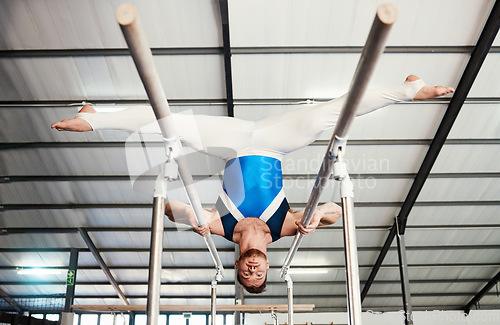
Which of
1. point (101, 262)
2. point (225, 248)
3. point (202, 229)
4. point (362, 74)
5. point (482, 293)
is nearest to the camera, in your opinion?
point (362, 74)

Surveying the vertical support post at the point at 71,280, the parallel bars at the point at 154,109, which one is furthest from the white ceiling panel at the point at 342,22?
the vertical support post at the point at 71,280

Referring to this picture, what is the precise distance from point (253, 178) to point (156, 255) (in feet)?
6.07

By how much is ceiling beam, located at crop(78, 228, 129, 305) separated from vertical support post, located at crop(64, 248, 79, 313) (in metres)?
0.52

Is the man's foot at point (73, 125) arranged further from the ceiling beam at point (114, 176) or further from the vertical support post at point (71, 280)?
the vertical support post at point (71, 280)

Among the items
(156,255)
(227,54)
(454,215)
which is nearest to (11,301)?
(227,54)

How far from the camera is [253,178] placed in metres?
4.14

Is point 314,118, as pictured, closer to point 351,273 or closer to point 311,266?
point 351,273

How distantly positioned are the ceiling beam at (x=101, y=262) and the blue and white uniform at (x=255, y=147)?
351 inches

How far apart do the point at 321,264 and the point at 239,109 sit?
Answer: 631 cm

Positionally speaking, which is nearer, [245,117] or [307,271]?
[245,117]

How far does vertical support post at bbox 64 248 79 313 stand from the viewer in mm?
12055

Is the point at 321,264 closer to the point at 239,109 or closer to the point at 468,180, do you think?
the point at 468,180

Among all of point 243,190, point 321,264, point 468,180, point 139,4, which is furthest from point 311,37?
point 321,264

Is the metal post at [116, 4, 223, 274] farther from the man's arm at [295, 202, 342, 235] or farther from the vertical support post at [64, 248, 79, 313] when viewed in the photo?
the vertical support post at [64, 248, 79, 313]
